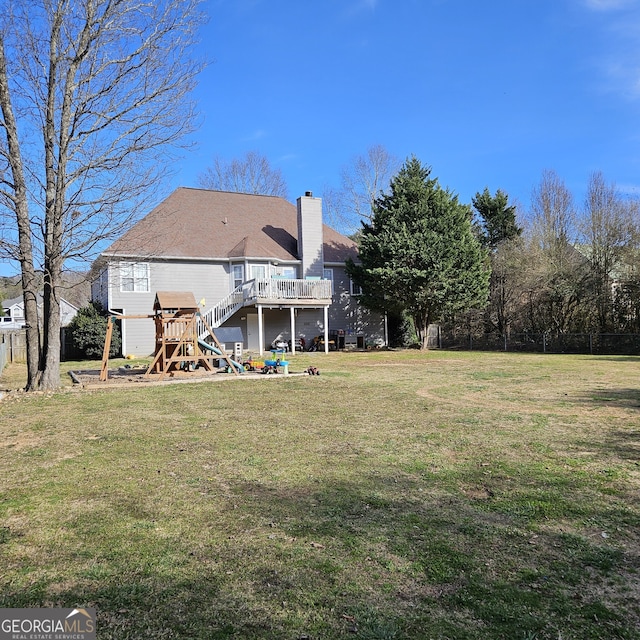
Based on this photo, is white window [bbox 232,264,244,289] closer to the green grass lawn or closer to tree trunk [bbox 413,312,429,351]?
tree trunk [bbox 413,312,429,351]

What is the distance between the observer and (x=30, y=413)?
842 centimetres

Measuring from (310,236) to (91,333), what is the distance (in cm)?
1138

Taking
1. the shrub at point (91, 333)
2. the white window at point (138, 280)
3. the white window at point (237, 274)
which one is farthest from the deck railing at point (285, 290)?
the shrub at point (91, 333)

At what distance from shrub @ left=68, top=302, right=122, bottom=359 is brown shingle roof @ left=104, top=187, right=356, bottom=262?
3.89 meters

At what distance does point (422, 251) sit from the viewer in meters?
23.4

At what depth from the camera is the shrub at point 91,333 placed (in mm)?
21078

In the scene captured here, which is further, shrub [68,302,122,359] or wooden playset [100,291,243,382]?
shrub [68,302,122,359]

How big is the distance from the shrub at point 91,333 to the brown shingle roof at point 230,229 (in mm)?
3889

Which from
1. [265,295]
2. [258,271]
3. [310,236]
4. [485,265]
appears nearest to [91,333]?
[265,295]

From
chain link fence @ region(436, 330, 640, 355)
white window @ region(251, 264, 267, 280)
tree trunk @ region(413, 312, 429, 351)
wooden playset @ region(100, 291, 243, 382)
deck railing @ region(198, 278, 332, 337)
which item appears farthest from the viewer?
tree trunk @ region(413, 312, 429, 351)

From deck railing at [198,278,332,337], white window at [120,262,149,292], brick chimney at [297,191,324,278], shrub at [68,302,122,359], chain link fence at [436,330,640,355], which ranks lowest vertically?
chain link fence at [436,330,640,355]

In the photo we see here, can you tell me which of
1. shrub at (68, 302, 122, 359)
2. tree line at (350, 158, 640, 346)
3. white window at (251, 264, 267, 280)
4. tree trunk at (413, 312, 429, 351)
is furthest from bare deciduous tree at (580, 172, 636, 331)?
shrub at (68, 302, 122, 359)

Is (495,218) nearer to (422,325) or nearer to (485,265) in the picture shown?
(485,265)

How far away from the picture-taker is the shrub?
830 inches
